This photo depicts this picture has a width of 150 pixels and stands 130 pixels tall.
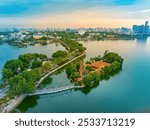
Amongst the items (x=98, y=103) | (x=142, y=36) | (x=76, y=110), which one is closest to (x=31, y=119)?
(x=76, y=110)

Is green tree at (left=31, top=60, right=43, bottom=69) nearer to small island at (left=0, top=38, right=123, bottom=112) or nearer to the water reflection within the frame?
small island at (left=0, top=38, right=123, bottom=112)

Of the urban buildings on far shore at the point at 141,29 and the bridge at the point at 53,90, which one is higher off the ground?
the urban buildings on far shore at the point at 141,29

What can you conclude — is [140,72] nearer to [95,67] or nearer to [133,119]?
[95,67]

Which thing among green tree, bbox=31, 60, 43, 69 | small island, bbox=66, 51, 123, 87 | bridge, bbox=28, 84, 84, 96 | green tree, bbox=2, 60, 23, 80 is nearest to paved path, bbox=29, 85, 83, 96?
bridge, bbox=28, 84, 84, 96

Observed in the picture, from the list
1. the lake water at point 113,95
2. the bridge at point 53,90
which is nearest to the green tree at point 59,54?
the lake water at point 113,95

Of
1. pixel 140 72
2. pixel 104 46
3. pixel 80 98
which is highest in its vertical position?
pixel 104 46

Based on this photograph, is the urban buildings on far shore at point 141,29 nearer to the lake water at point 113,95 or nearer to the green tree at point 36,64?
the lake water at point 113,95

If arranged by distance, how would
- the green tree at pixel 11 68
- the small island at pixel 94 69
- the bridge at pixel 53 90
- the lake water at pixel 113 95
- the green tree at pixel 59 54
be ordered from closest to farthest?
the lake water at pixel 113 95 → the bridge at pixel 53 90 → the green tree at pixel 11 68 → the small island at pixel 94 69 → the green tree at pixel 59 54
